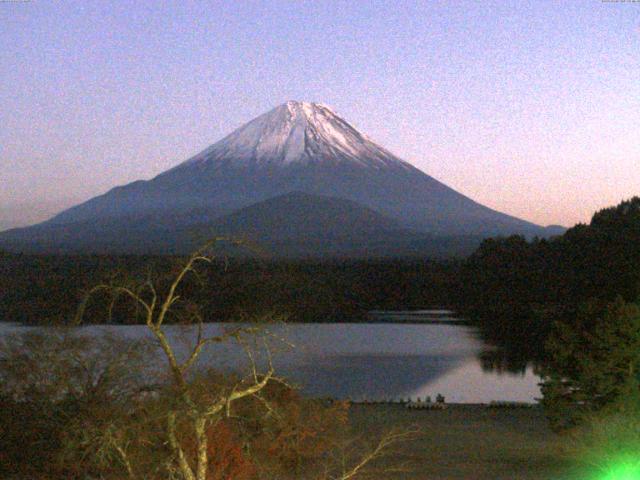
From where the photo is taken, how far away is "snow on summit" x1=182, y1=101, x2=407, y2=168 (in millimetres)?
104375

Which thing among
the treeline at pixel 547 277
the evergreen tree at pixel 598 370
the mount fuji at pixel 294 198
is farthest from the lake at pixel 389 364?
the mount fuji at pixel 294 198

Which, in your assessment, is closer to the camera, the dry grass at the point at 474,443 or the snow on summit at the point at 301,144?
the dry grass at the point at 474,443

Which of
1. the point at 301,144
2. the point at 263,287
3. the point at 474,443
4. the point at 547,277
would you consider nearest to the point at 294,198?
the point at 301,144

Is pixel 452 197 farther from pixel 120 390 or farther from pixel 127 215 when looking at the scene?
pixel 120 390

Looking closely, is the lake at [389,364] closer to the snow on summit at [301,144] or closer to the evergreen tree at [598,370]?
the evergreen tree at [598,370]

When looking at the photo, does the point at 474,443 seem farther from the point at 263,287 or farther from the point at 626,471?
the point at 263,287

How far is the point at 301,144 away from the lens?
111 m

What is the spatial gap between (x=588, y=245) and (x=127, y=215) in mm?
76544

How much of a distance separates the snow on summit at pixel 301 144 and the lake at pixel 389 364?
72.1 m

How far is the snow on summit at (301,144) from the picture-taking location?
342ft

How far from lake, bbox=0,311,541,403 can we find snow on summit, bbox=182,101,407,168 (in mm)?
72092

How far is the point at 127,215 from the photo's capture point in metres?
103

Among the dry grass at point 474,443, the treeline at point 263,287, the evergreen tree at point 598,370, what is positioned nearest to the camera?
the dry grass at point 474,443

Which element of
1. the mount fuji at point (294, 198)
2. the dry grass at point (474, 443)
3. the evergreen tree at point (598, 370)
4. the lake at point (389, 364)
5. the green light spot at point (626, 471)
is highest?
the mount fuji at point (294, 198)
